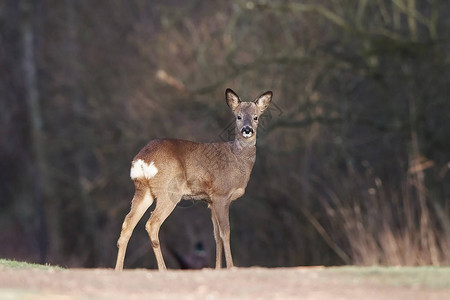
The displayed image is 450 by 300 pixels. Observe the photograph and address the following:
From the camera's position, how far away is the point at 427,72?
17031 millimetres

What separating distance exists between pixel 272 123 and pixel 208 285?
985 centimetres

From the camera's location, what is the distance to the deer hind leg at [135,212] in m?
10.3

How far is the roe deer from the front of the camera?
10531 mm

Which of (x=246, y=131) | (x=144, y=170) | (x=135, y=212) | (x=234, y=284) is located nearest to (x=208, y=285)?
(x=234, y=284)

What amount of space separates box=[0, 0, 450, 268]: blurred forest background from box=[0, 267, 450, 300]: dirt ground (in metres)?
4.46

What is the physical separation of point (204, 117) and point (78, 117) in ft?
20.8

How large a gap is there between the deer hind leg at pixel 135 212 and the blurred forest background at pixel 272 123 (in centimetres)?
328

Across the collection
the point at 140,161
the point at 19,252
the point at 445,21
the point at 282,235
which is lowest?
the point at 19,252

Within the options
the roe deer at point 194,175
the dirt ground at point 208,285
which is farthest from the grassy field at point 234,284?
the roe deer at point 194,175

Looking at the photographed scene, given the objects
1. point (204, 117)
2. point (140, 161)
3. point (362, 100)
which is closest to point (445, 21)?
point (362, 100)

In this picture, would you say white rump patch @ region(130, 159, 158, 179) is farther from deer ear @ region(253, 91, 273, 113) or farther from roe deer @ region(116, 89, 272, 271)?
deer ear @ region(253, 91, 273, 113)

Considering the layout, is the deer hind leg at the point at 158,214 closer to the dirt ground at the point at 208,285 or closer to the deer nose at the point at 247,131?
the deer nose at the point at 247,131

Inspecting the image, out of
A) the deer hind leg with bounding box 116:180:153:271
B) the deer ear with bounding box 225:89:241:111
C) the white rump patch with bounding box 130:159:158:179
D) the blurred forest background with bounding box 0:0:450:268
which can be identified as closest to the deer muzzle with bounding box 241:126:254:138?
the deer ear with bounding box 225:89:241:111

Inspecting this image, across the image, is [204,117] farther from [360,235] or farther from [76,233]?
[76,233]
